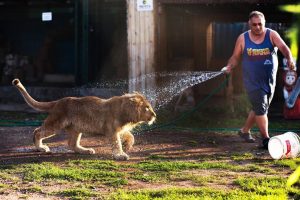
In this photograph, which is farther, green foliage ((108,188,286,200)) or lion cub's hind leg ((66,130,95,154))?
lion cub's hind leg ((66,130,95,154))

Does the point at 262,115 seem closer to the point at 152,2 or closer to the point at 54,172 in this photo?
the point at 54,172

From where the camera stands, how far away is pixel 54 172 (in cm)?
A: 621

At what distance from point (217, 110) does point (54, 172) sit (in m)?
6.21

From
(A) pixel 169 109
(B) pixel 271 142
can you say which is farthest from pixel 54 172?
(A) pixel 169 109

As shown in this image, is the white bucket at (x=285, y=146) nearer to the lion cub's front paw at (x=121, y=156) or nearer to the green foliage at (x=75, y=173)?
the lion cub's front paw at (x=121, y=156)

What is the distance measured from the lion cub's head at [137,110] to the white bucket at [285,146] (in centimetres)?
165

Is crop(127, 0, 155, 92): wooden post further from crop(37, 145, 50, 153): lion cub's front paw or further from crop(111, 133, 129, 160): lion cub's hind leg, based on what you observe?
crop(111, 133, 129, 160): lion cub's hind leg

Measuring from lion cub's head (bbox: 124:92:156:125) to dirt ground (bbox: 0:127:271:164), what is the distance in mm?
563

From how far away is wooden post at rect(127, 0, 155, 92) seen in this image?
37.8 feet

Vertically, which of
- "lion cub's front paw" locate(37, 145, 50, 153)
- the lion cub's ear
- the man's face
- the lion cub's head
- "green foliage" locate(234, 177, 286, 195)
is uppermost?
the man's face

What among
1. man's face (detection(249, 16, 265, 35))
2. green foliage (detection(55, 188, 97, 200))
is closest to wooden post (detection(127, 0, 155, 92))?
man's face (detection(249, 16, 265, 35))

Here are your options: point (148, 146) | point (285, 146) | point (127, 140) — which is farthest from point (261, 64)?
point (127, 140)

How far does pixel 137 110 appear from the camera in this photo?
702 centimetres

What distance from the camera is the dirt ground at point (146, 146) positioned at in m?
7.31
